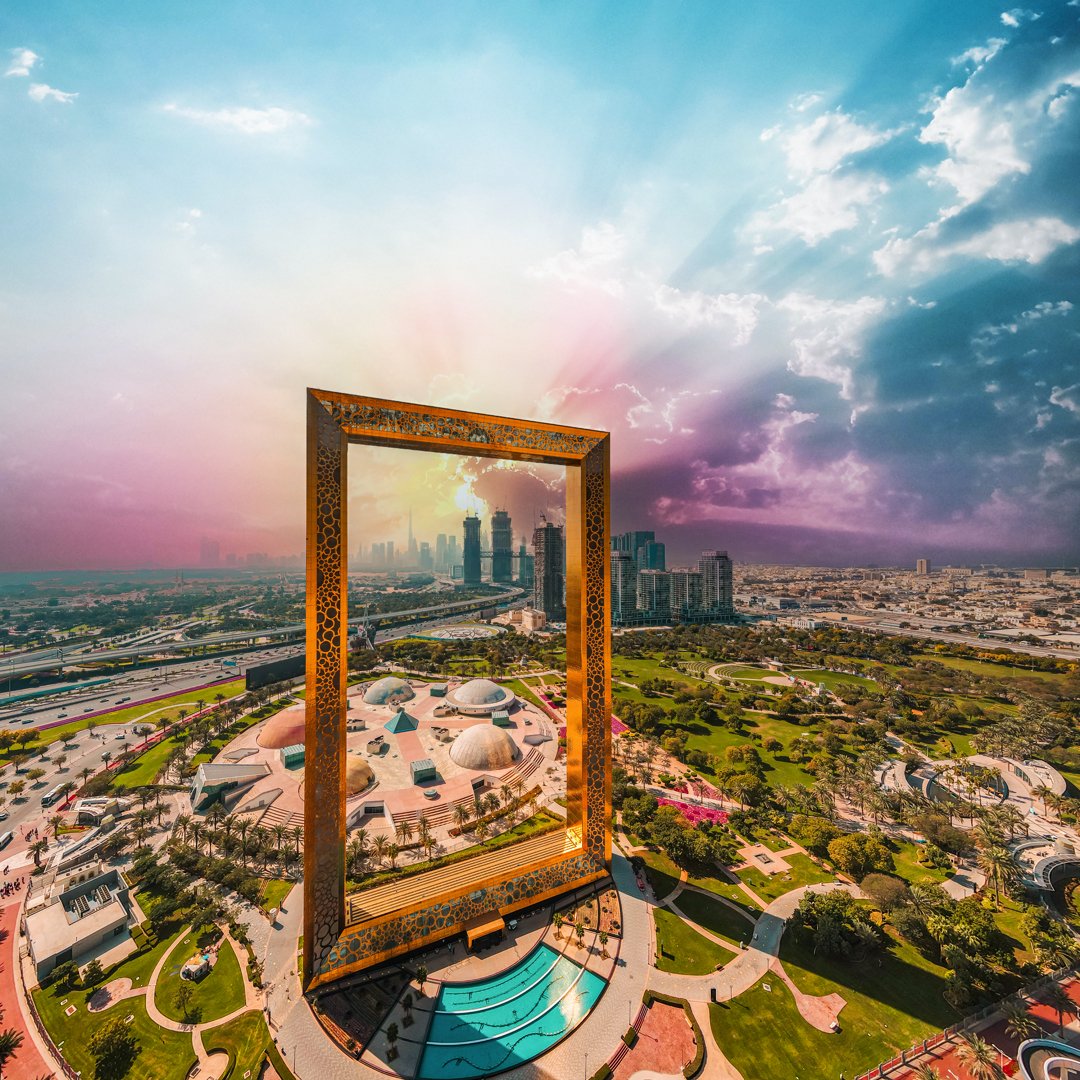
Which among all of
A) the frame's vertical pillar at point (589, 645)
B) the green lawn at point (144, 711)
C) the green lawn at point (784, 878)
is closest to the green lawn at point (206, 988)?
the frame's vertical pillar at point (589, 645)

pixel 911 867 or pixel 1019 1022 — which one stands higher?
pixel 1019 1022

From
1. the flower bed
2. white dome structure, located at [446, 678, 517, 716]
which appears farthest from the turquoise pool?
white dome structure, located at [446, 678, 517, 716]

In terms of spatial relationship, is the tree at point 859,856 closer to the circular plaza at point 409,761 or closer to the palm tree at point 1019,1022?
the palm tree at point 1019,1022

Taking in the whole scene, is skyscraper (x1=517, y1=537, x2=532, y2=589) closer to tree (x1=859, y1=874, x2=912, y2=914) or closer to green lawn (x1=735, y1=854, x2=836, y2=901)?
green lawn (x1=735, y1=854, x2=836, y2=901)

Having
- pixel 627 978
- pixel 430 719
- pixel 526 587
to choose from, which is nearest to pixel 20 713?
pixel 430 719

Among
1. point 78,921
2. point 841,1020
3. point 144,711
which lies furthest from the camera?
point 144,711

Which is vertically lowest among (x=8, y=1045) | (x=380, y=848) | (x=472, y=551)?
(x=380, y=848)

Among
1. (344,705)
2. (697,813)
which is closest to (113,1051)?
(344,705)

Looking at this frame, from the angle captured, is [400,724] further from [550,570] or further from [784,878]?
[550,570]
